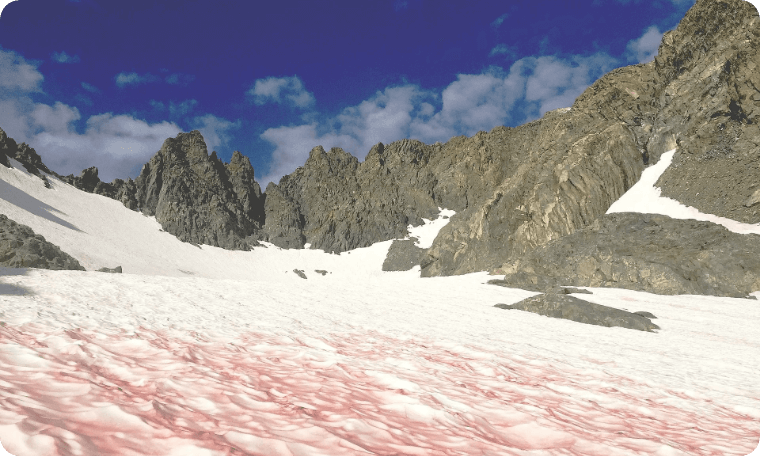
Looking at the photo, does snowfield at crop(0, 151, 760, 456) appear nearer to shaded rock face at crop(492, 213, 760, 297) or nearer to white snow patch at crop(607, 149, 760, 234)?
shaded rock face at crop(492, 213, 760, 297)

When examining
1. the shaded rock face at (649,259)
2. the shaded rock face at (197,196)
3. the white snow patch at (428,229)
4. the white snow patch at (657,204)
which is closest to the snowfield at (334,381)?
the shaded rock face at (649,259)

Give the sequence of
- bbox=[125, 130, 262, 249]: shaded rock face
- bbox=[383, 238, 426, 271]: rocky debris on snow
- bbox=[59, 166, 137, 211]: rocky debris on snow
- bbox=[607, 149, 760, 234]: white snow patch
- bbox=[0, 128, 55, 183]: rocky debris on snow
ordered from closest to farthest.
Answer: bbox=[607, 149, 760, 234]: white snow patch < bbox=[0, 128, 55, 183]: rocky debris on snow < bbox=[383, 238, 426, 271]: rocky debris on snow < bbox=[125, 130, 262, 249]: shaded rock face < bbox=[59, 166, 137, 211]: rocky debris on snow

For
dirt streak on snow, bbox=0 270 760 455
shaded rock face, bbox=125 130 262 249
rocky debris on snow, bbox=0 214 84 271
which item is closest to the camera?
dirt streak on snow, bbox=0 270 760 455

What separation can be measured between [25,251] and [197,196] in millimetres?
71101

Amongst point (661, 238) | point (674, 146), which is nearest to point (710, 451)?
point (661, 238)

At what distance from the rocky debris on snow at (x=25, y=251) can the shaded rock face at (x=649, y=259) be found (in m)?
33.1

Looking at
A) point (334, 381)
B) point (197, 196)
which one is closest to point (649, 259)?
point (334, 381)

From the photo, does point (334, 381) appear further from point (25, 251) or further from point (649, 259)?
point (649, 259)

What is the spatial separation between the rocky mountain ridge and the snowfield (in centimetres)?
3242

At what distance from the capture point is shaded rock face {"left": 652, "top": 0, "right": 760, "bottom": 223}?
110ft

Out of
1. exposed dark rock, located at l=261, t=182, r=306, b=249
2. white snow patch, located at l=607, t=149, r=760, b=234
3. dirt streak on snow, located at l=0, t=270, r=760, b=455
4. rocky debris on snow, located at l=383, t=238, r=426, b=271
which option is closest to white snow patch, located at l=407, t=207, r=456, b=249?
rocky debris on snow, located at l=383, t=238, r=426, b=271

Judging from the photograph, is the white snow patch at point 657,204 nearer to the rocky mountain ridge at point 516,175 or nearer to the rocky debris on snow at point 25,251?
the rocky mountain ridge at point 516,175

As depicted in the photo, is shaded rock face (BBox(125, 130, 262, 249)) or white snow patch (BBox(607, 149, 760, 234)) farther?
shaded rock face (BBox(125, 130, 262, 249))

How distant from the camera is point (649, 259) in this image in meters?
30.3
